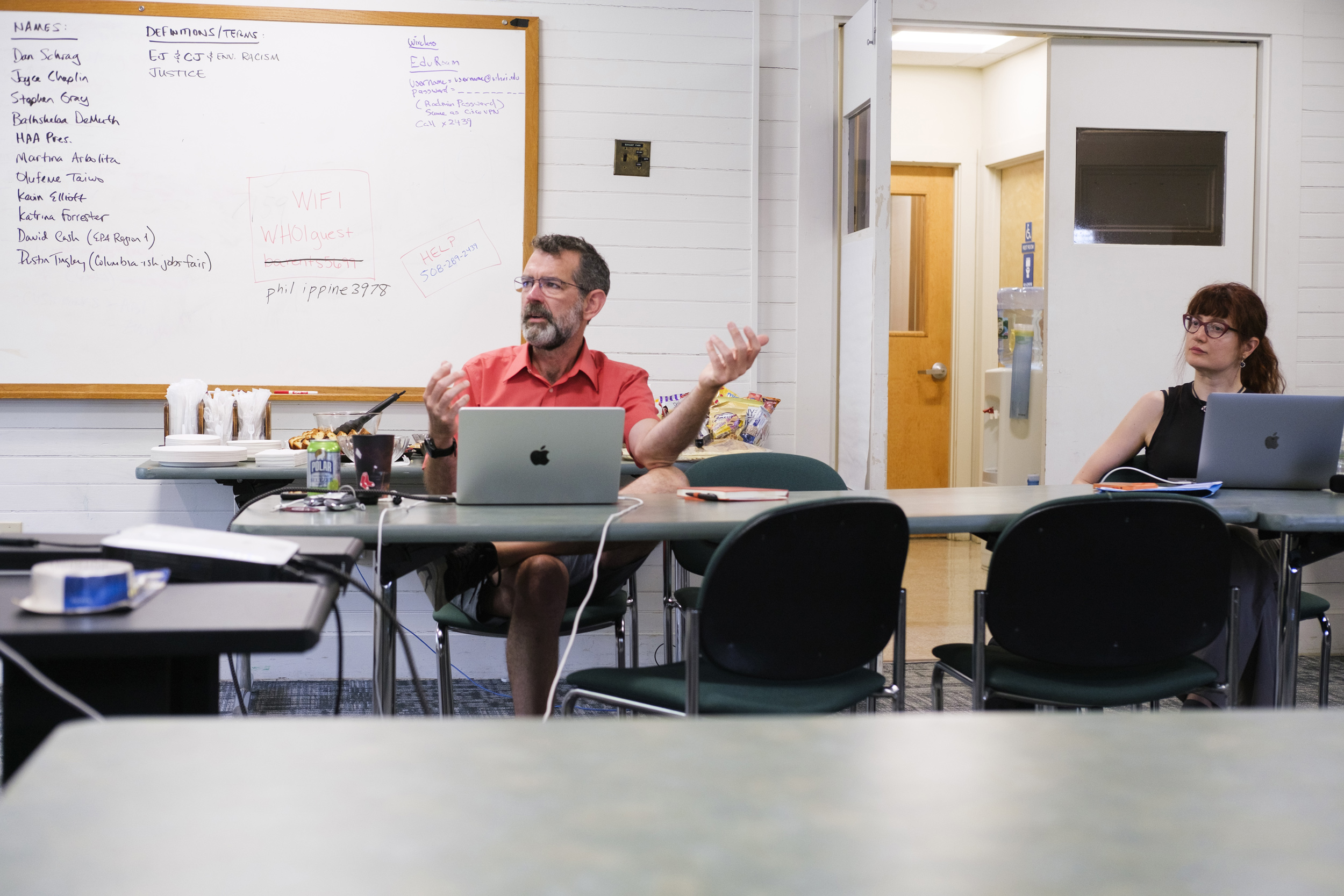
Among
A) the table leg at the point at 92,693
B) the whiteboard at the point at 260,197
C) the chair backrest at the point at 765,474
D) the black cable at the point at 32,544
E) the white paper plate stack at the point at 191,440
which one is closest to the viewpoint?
the table leg at the point at 92,693

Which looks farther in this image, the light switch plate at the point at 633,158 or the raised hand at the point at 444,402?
the light switch plate at the point at 633,158

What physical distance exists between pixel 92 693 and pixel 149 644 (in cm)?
24

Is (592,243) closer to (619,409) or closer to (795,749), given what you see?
(619,409)

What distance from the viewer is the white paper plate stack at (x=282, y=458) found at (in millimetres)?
3121

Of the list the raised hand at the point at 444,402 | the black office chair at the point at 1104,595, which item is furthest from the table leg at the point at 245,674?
the black office chair at the point at 1104,595

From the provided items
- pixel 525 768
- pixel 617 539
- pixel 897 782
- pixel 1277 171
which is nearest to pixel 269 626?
pixel 525 768

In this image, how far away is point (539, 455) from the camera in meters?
2.16

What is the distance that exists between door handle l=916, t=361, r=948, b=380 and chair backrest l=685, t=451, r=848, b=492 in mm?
3878

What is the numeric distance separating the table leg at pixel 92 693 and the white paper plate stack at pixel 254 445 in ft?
7.18

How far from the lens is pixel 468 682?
150 inches

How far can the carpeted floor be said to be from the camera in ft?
11.2

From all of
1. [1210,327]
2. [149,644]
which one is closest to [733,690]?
[149,644]

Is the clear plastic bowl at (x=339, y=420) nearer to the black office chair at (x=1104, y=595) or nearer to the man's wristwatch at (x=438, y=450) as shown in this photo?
the man's wristwatch at (x=438, y=450)

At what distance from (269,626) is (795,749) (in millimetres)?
544
